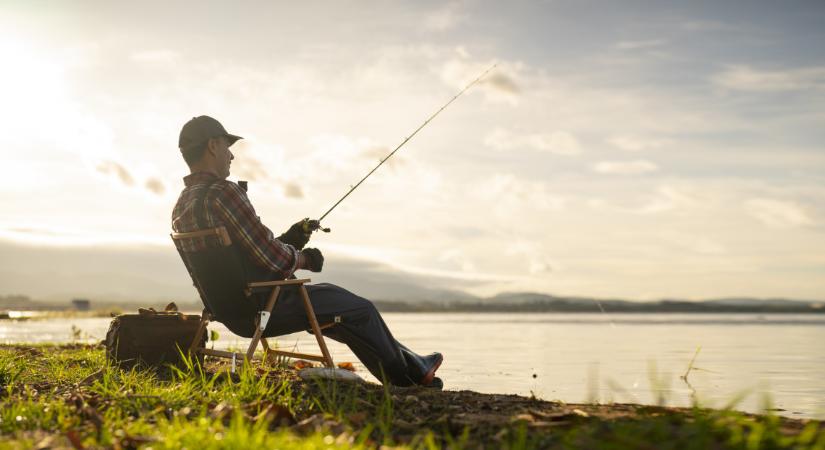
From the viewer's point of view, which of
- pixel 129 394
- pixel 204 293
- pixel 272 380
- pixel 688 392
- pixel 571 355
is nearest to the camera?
pixel 129 394

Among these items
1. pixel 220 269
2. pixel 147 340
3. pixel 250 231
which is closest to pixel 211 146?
pixel 250 231

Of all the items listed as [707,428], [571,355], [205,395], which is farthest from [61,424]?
[571,355]

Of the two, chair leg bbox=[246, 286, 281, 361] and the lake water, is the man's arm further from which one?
the lake water

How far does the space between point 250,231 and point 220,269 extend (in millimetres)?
395

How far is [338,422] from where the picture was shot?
4.65 metres

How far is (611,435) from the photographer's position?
3711 mm

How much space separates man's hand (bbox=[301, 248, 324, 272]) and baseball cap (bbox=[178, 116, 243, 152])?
122 centimetres

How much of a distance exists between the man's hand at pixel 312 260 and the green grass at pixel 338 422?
1.14 metres

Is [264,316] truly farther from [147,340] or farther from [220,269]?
[147,340]

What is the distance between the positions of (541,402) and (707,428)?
192 centimetres

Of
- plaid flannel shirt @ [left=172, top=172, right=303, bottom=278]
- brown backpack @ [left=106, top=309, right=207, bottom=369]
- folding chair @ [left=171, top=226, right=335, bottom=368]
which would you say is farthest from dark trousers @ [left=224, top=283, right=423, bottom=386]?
brown backpack @ [left=106, top=309, right=207, bottom=369]

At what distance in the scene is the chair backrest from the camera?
6602mm

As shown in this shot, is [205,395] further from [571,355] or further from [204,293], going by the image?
[571,355]

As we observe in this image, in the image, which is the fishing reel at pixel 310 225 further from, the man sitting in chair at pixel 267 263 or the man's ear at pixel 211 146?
the man's ear at pixel 211 146
